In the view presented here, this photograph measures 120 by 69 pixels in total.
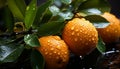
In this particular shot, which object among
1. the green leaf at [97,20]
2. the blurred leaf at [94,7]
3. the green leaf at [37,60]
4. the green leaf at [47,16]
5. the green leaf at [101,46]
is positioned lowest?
the green leaf at [101,46]

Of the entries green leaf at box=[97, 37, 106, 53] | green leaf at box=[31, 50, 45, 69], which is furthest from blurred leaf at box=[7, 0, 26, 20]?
green leaf at box=[97, 37, 106, 53]

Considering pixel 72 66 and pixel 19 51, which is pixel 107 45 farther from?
pixel 19 51

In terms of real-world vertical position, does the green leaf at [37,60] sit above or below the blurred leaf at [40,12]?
below

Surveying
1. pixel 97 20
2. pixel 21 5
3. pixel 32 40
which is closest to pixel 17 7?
pixel 21 5

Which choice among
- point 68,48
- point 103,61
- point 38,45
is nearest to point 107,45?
point 103,61

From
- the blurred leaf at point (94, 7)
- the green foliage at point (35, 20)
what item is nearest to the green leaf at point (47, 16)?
the green foliage at point (35, 20)

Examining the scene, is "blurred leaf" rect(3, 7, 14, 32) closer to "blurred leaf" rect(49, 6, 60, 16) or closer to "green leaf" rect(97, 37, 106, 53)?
"blurred leaf" rect(49, 6, 60, 16)

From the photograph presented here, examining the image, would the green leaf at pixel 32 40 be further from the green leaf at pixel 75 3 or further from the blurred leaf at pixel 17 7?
the green leaf at pixel 75 3
